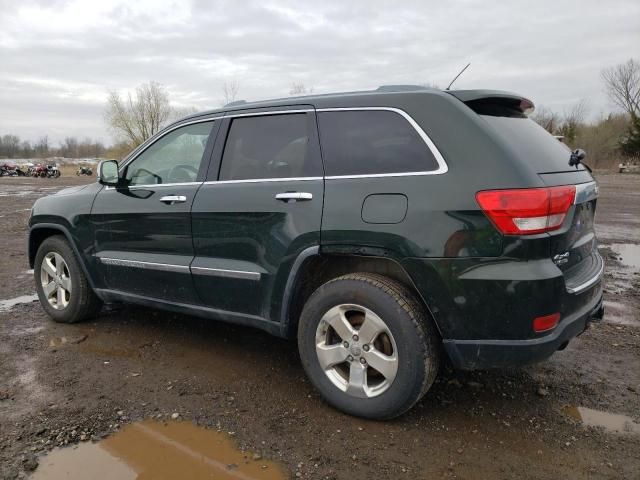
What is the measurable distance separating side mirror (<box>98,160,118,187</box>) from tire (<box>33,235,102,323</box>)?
0.84m

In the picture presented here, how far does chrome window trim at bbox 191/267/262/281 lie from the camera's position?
3.33 meters

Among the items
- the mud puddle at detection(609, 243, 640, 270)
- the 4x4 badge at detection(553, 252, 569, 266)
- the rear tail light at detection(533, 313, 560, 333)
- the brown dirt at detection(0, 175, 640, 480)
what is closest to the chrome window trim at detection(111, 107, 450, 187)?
the 4x4 badge at detection(553, 252, 569, 266)

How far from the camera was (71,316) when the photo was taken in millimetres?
4664

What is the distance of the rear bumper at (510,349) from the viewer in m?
2.62

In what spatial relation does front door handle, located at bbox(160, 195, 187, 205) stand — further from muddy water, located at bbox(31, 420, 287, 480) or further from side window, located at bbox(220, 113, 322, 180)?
muddy water, located at bbox(31, 420, 287, 480)

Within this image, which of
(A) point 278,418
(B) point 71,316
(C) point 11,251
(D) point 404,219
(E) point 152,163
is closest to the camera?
(D) point 404,219

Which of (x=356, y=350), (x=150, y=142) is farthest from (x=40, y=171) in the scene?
(x=356, y=350)

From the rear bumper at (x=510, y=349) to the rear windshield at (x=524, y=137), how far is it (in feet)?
2.82

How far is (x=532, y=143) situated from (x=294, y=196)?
1.43m

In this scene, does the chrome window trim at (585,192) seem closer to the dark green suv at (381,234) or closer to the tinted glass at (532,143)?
the dark green suv at (381,234)

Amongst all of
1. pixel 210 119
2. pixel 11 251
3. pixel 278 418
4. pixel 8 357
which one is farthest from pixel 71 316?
pixel 11 251

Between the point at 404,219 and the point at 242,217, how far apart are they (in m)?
1.14

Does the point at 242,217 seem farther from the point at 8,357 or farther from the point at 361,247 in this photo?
the point at 8,357

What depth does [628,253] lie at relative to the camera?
775 cm
